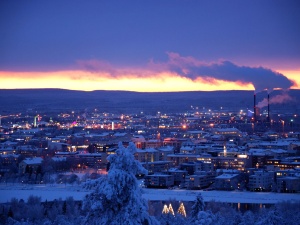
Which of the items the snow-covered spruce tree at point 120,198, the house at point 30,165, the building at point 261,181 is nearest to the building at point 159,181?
the building at point 261,181

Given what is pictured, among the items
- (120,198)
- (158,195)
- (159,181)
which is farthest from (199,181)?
(120,198)

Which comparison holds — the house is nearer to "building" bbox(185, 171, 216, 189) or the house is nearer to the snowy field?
the snowy field

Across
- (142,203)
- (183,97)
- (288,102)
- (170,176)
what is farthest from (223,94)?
(142,203)

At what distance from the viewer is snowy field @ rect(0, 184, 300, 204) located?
1150cm

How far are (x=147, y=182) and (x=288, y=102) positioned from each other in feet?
105

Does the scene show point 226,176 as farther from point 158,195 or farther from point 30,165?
point 30,165

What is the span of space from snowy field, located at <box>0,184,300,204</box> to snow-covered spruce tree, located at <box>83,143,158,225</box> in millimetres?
8085

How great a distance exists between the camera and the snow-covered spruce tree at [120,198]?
9.53 feet

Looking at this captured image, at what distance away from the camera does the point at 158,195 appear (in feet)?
40.2

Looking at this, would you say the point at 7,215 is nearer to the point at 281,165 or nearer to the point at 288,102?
the point at 281,165

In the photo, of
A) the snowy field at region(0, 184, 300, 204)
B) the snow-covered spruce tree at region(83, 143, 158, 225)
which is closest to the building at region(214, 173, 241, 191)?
the snowy field at region(0, 184, 300, 204)

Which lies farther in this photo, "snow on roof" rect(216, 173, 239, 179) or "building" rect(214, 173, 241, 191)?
"snow on roof" rect(216, 173, 239, 179)

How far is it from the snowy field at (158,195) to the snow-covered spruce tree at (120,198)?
26.5 feet

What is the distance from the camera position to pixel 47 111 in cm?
5244
